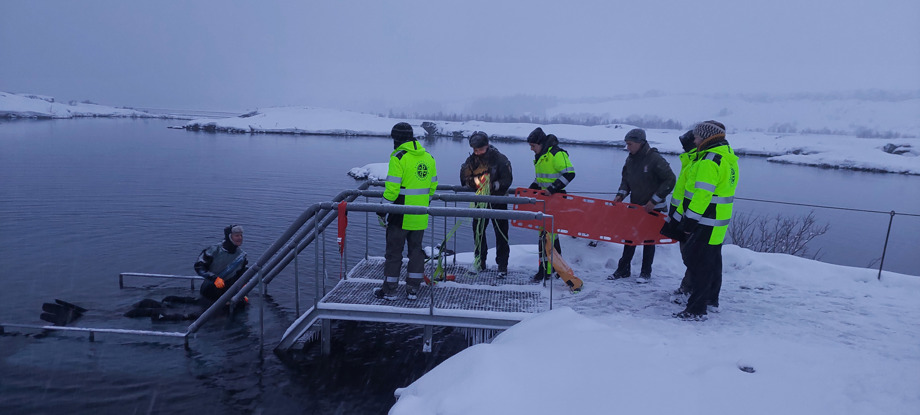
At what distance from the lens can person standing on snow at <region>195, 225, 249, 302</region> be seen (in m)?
7.49

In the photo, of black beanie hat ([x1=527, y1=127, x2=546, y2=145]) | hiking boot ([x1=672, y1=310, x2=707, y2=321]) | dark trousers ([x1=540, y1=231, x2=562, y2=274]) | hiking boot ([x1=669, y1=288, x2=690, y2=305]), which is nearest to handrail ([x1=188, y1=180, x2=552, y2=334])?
dark trousers ([x1=540, y1=231, x2=562, y2=274])

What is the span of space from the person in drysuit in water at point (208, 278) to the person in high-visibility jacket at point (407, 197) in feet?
9.38

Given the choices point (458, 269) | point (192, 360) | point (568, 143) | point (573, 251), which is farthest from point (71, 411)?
point (568, 143)

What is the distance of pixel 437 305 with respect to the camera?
5652mm

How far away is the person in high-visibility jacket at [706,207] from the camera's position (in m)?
5.17

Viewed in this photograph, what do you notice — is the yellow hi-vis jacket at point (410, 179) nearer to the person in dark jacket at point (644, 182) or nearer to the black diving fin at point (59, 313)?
the person in dark jacket at point (644, 182)

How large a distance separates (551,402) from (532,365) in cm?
48

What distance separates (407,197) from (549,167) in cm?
216

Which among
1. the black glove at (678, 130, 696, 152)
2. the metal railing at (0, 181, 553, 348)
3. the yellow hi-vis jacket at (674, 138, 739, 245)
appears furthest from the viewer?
the black glove at (678, 130, 696, 152)

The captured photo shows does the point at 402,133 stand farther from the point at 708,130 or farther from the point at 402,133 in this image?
the point at 708,130

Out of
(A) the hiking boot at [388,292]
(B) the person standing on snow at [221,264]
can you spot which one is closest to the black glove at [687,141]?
(A) the hiking boot at [388,292]

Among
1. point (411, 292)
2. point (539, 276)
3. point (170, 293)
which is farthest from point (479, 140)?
point (170, 293)

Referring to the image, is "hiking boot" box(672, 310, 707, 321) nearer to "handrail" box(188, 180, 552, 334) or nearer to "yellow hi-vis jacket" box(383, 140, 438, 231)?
"handrail" box(188, 180, 552, 334)

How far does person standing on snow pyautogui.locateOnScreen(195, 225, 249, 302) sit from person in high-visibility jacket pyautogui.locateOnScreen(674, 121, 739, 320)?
19.4 feet
